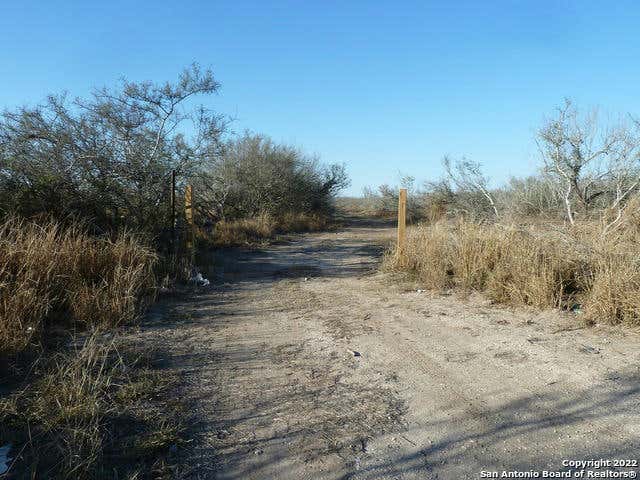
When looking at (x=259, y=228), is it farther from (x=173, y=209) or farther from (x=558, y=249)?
(x=558, y=249)

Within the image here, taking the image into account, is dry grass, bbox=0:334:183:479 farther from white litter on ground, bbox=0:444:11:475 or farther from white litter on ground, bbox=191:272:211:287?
white litter on ground, bbox=191:272:211:287

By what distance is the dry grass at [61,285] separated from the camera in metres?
4.80

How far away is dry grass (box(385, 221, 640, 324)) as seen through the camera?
217 inches

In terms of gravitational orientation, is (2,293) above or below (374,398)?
above

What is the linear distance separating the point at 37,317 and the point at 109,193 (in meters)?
4.61

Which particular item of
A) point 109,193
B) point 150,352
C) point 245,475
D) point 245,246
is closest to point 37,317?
point 150,352

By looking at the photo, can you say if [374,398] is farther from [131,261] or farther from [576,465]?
[131,261]

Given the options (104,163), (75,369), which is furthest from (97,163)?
(75,369)

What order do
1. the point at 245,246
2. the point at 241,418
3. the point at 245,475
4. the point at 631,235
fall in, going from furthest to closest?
the point at 245,246 < the point at 631,235 < the point at 241,418 < the point at 245,475

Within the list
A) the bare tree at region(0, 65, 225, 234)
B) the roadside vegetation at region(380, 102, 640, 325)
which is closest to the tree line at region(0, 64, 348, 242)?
the bare tree at region(0, 65, 225, 234)

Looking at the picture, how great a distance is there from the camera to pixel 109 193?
9.15m

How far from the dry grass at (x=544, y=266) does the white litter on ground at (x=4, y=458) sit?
5.59 m

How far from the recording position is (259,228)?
1702cm

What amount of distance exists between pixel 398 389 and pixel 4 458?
274 cm
